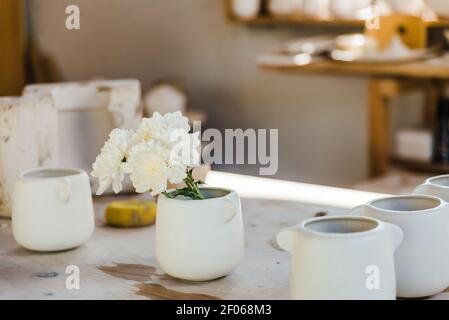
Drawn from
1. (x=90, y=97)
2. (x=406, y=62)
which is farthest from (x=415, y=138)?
(x=90, y=97)

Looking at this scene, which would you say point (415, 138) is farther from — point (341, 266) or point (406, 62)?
point (341, 266)

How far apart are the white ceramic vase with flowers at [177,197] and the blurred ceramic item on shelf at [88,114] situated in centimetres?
69

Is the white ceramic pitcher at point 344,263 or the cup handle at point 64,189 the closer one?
the white ceramic pitcher at point 344,263

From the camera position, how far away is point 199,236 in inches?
49.1

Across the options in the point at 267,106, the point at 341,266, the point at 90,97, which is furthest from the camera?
the point at 267,106

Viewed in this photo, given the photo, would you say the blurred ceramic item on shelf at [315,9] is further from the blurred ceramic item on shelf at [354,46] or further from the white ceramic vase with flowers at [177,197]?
the white ceramic vase with flowers at [177,197]

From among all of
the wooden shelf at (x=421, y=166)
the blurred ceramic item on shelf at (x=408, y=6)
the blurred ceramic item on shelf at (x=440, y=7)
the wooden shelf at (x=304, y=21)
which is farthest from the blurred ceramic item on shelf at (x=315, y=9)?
the wooden shelf at (x=421, y=166)

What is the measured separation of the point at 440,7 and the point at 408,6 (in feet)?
0.53

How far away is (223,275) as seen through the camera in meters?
1.29

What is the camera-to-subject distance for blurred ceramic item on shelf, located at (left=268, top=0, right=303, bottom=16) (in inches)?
150

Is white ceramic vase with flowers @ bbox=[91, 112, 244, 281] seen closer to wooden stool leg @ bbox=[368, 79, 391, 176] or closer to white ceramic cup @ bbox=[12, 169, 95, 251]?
white ceramic cup @ bbox=[12, 169, 95, 251]

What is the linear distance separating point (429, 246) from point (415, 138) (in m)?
2.33

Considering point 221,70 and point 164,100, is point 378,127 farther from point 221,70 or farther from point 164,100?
point 221,70

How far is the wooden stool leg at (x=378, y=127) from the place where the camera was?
133 inches
